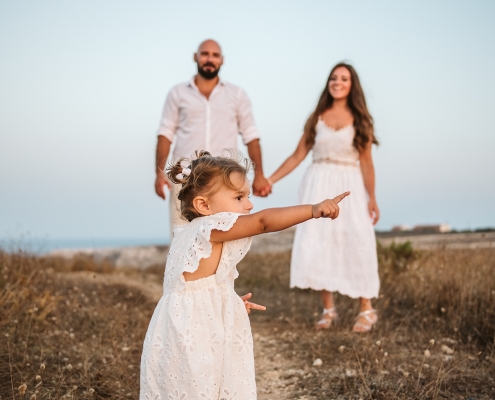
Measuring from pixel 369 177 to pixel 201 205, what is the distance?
3.22 metres

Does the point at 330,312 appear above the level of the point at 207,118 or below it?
below

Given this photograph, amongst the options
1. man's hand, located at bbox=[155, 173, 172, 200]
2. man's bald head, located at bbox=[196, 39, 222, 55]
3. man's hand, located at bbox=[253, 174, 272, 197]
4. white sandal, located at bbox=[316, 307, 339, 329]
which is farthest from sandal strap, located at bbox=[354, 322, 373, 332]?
man's bald head, located at bbox=[196, 39, 222, 55]

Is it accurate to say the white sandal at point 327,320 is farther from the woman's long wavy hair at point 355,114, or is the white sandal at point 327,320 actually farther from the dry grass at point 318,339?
the woman's long wavy hair at point 355,114

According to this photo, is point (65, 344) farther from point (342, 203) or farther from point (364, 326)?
point (342, 203)

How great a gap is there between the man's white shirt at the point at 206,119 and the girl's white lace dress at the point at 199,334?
2.91m

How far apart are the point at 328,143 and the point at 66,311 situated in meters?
3.14

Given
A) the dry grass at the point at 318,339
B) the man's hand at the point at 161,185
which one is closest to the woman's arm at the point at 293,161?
the man's hand at the point at 161,185

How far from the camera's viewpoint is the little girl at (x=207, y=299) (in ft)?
8.54

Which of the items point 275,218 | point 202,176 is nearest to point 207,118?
point 202,176

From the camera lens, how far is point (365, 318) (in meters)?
5.33

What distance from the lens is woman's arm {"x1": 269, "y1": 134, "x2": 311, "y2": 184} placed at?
5.78 meters

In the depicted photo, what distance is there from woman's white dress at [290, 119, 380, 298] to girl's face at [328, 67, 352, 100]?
1.14 feet

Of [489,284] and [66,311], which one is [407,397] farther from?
[66,311]

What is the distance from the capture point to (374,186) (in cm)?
565
